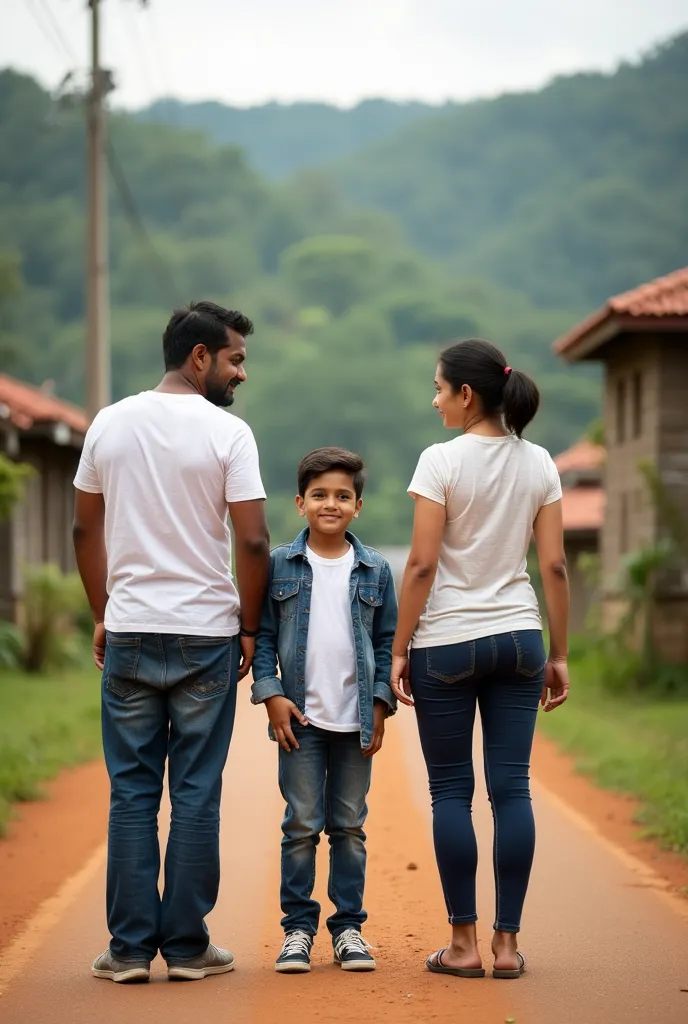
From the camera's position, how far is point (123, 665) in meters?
5.09

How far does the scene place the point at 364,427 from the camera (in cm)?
8206

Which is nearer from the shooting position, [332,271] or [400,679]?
[400,679]

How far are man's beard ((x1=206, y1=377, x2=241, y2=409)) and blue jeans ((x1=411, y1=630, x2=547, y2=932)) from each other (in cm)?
113

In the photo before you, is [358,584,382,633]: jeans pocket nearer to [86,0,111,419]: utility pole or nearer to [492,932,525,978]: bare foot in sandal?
[492,932,525,978]: bare foot in sandal

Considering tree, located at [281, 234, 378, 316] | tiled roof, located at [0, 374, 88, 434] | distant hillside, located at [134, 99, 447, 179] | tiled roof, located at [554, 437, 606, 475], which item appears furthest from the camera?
distant hillside, located at [134, 99, 447, 179]

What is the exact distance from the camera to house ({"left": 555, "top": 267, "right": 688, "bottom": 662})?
18922mm

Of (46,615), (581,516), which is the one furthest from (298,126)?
(46,615)

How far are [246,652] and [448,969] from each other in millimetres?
1284

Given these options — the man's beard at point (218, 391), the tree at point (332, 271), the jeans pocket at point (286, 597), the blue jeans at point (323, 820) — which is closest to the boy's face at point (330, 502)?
the jeans pocket at point (286, 597)

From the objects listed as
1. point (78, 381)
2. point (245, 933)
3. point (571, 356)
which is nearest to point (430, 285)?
point (78, 381)

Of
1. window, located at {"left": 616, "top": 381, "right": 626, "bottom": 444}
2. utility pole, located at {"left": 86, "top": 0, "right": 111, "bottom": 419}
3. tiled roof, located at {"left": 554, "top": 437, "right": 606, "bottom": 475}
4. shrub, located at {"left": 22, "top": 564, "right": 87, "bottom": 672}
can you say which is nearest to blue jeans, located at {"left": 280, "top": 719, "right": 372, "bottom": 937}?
utility pole, located at {"left": 86, "top": 0, "right": 111, "bottom": 419}

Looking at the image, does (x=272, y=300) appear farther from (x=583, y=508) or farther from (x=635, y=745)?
(x=635, y=745)

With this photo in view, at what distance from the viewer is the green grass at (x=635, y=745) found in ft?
30.6

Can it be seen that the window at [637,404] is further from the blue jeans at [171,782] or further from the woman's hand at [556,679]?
the blue jeans at [171,782]
